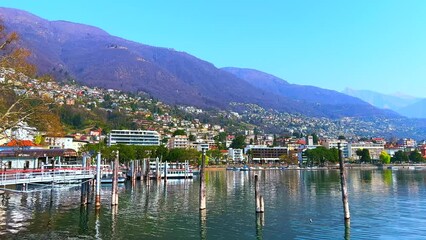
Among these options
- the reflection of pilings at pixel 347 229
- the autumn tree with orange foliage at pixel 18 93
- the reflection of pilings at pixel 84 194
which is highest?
the autumn tree with orange foliage at pixel 18 93

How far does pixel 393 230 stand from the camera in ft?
111

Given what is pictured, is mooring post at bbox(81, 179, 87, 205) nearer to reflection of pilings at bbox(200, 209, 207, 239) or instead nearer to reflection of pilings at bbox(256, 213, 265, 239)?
reflection of pilings at bbox(200, 209, 207, 239)

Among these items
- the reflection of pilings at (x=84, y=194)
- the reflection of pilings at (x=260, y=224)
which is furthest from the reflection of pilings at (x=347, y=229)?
the reflection of pilings at (x=84, y=194)

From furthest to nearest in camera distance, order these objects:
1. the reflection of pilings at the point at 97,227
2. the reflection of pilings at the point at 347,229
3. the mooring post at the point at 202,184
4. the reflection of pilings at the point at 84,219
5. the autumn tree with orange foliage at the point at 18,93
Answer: the mooring post at the point at 202,184
the reflection of pilings at the point at 84,219
the reflection of pilings at the point at 97,227
the reflection of pilings at the point at 347,229
the autumn tree with orange foliage at the point at 18,93

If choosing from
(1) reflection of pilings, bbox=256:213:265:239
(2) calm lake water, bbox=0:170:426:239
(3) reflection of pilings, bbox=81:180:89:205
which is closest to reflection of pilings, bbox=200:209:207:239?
(2) calm lake water, bbox=0:170:426:239

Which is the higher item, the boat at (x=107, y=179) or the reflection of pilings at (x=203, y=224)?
the boat at (x=107, y=179)

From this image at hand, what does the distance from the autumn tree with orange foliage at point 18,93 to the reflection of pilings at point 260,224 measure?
16.6 m

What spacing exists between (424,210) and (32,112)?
41.2 meters

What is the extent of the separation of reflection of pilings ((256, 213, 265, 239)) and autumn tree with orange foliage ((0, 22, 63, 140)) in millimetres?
16575

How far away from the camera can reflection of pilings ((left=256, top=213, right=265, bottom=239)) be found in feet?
103

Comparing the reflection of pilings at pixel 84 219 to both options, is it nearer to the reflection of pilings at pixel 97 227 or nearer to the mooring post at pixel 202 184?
the reflection of pilings at pixel 97 227

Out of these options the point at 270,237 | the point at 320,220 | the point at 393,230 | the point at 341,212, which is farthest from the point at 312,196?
the point at 270,237

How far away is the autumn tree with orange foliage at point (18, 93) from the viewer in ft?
88.1

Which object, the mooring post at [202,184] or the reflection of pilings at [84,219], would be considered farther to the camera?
the mooring post at [202,184]
